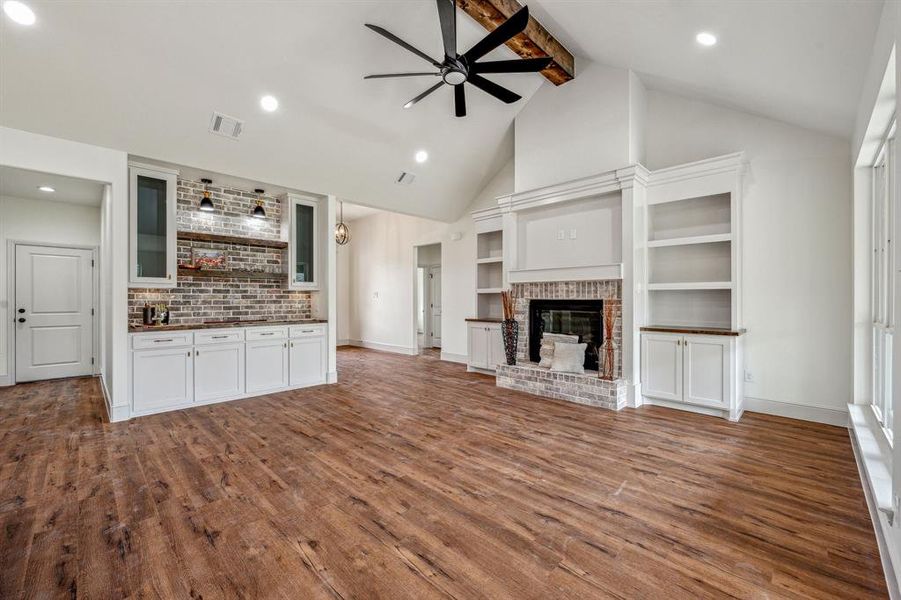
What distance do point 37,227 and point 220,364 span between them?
3970 mm

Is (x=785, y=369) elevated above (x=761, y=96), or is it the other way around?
(x=761, y=96)

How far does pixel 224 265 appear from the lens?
550cm

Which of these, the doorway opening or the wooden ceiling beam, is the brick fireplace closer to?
the wooden ceiling beam

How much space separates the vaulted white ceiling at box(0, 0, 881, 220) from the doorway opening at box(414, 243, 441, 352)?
176 inches

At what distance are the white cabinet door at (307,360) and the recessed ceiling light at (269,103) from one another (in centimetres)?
288

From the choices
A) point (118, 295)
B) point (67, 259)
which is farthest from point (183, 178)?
point (67, 259)

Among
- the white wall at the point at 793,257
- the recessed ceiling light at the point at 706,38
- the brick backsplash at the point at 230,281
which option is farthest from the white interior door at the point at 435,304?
the recessed ceiling light at the point at 706,38

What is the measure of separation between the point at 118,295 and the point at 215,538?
3.34 metres

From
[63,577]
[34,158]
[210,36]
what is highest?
[210,36]

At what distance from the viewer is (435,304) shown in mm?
10047

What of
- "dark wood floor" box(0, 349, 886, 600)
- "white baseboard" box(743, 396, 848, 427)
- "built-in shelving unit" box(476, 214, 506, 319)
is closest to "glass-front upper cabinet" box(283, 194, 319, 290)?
"dark wood floor" box(0, 349, 886, 600)

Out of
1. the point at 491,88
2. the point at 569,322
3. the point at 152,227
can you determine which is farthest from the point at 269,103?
the point at 569,322

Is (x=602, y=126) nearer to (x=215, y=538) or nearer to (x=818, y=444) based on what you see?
(x=818, y=444)

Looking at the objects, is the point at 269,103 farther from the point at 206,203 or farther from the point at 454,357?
the point at 454,357
